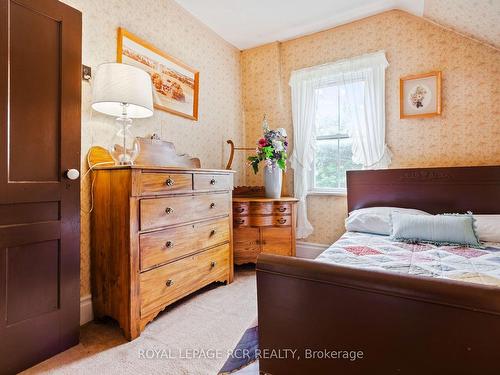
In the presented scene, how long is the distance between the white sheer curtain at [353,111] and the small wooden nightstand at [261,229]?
0.47m

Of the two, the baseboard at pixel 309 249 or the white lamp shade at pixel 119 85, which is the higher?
the white lamp shade at pixel 119 85

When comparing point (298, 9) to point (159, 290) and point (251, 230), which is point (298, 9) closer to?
point (251, 230)

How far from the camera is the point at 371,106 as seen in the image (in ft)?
9.47

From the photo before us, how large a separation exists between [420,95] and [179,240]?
2.71 meters

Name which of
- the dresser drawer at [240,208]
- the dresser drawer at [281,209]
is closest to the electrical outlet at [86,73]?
the dresser drawer at [240,208]

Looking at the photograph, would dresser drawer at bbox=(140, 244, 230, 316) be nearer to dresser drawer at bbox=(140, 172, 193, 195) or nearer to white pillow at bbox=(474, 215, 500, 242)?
dresser drawer at bbox=(140, 172, 193, 195)

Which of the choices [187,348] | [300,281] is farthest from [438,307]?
[187,348]

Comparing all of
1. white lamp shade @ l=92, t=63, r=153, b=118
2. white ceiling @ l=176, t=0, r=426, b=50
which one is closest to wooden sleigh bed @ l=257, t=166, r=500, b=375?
white lamp shade @ l=92, t=63, r=153, b=118

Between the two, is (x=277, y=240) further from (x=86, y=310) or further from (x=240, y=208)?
(x=86, y=310)

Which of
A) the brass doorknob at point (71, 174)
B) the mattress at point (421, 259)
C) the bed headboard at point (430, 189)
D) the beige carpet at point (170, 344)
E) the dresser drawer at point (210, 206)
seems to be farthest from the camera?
the bed headboard at point (430, 189)

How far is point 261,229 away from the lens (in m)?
2.89

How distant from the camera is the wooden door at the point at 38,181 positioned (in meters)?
1.36

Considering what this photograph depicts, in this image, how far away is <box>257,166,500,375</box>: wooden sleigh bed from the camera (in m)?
0.74

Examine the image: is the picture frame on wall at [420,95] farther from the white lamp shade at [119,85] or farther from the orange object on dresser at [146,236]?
the white lamp shade at [119,85]
